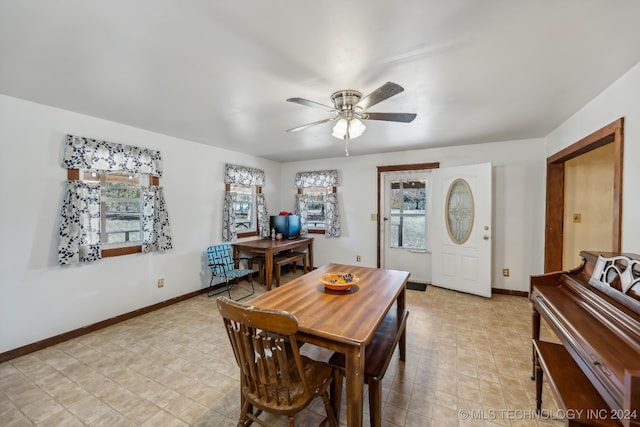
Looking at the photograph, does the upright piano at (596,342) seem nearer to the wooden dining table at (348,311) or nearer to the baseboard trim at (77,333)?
the wooden dining table at (348,311)

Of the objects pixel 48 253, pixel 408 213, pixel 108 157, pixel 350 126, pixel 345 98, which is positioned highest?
pixel 345 98

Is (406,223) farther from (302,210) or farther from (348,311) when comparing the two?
(348,311)

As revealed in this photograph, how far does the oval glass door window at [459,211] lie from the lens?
3.95m

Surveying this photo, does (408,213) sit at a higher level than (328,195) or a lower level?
lower

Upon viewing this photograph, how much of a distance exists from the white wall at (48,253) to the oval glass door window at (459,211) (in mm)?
4119

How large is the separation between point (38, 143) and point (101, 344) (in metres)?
2.02

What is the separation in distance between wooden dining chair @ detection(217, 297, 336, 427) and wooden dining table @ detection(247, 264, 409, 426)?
17 cm

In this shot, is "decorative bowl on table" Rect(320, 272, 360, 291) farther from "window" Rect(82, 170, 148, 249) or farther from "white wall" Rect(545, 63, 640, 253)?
"window" Rect(82, 170, 148, 249)

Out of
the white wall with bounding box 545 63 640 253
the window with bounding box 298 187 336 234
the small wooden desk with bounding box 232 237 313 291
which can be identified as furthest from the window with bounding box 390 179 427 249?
the white wall with bounding box 545 63 640 253

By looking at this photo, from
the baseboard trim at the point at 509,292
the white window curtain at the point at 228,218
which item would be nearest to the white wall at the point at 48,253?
the white window curtain at the point at 228,218

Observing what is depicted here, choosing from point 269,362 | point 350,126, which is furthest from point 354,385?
point 350,126

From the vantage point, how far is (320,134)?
345 centimetres

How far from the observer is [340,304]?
5.39 feet

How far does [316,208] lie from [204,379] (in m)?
3.78
